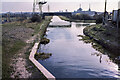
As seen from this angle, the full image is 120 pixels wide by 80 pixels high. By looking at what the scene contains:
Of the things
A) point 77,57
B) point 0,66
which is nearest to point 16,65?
point 0,66

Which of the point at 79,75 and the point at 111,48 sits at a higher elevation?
the point at 111,48

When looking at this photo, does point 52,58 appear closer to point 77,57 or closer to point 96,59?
point 77,57

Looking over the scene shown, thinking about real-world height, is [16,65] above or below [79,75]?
above

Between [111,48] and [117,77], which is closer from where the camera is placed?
[117,77]

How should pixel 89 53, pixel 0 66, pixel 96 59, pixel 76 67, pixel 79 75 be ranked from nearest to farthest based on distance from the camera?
pixel 0 66, pixel 79 75, pixel 76 67, pixel 96 59, pixel 89 53

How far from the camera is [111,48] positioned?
10.8 metres

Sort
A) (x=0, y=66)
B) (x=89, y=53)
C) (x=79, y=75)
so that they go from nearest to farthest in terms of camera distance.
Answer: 1. (x=0, y=66)
2. (x=79, y=75)
3. (x=89, y=53)

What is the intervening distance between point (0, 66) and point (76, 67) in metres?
4.29

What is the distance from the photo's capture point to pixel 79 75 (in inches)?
275

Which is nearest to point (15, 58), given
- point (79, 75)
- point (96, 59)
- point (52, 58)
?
point (52, 58)

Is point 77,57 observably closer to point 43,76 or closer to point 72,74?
point 72,74

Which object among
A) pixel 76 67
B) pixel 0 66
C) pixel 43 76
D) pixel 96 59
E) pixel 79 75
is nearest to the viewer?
pixel 43 76

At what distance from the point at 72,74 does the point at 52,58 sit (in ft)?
9.20

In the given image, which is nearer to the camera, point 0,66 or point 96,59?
point 0,66
